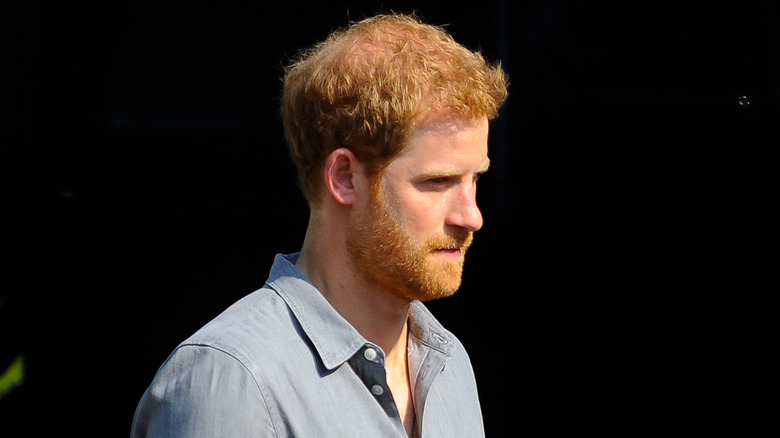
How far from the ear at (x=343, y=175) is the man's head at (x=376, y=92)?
0.02 metres

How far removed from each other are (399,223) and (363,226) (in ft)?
Answer: 0.22

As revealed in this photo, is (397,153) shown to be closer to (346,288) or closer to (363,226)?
(363,226)

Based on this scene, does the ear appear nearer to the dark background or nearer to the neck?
the neck

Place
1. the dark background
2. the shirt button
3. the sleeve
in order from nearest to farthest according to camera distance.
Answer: the sleeve → the shirt button → the dark background

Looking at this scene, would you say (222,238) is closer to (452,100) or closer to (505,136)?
(505,136)

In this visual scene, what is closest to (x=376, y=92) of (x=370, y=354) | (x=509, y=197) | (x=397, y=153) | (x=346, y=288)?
(x=397, y=153)

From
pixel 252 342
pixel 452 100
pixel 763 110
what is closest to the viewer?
pixel 252 342

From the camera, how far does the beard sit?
1.81 meters

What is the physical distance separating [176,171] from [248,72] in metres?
0.38

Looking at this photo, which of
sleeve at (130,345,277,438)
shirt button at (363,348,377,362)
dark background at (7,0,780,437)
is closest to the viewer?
sleeve at (130,345,277,438)

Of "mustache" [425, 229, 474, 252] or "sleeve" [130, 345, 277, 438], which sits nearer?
"sleeve" [130, 345, 277, 438]

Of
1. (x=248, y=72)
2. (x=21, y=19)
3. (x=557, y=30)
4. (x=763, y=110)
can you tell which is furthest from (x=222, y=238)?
(x=763, y=110)

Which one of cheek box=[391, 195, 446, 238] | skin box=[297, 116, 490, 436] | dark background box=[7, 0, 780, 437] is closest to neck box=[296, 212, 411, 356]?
skin box=[297, 116, 490, 436]

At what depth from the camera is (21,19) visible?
323 centimetres
